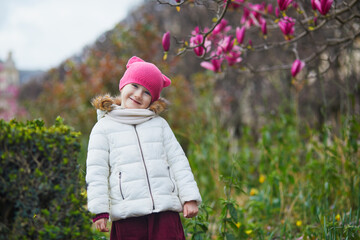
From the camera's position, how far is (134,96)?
6.02 ft

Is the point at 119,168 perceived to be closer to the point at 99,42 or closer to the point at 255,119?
the point at 255,119

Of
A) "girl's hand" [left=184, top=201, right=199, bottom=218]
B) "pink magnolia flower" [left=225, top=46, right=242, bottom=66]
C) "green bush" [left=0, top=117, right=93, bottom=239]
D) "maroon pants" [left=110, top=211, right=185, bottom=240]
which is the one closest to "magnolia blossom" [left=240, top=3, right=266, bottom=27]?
"pink magnolia flower" [left=225, top=46, right=242, bottom=66]

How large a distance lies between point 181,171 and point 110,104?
491mm

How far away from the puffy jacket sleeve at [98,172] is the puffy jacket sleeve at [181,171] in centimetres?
32

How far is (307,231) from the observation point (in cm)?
240

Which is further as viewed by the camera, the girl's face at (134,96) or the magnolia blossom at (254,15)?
the magnolia blossom at (254,15)

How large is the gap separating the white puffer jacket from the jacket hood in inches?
2.3

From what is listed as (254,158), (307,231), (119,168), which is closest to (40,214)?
(119,168)

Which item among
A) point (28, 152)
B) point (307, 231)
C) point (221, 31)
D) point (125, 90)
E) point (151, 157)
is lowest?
point (307, 231)

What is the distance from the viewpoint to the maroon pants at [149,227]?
1723 millimetres

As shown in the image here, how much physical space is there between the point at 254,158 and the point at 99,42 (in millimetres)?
5696

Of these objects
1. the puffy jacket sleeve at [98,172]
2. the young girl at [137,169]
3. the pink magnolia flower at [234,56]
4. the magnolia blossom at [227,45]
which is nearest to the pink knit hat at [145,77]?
the young girl at [137,169]

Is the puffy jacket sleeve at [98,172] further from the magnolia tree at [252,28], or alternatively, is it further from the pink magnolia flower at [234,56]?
the pink magnolia flower at [234,56]

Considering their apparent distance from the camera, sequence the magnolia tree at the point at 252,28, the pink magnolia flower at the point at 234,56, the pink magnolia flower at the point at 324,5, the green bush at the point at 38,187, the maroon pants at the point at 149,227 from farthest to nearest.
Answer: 1. the pink magnolia flower at the point at 234,56
2. the magnolia tree at the point at 252,28
3. the pink magnolia flower at the point at 324,5
4. the maroon pants at the point at 149,227
5. the green bush at the point at 38,187
